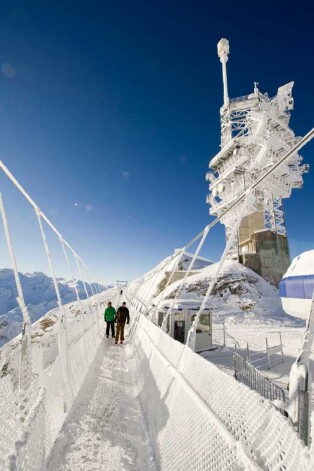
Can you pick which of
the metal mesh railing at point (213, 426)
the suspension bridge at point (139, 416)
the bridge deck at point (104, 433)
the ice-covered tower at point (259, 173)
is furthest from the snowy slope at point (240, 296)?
the metal mesh railing at point (213, 426)

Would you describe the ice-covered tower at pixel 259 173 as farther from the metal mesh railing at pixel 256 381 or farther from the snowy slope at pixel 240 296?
the metal mesh railing at pixel 256 381

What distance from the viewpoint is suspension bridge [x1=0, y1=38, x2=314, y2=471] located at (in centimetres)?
193

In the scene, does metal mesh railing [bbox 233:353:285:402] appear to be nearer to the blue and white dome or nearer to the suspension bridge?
the suspension bridge

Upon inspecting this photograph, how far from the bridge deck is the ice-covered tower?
3163cm

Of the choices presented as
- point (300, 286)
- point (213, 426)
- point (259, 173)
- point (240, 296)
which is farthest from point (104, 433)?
point (259, 173)

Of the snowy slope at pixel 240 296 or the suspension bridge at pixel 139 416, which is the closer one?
the suspension bridge at pixel 139 416

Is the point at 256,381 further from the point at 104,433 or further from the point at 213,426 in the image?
the point at 213,426

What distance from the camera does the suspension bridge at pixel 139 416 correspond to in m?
1.93

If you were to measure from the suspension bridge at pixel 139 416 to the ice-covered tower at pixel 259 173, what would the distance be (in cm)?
3222

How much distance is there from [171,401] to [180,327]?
33.4 feet

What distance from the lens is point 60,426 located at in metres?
3.95

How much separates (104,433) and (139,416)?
85cm

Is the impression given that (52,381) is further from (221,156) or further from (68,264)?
(221,156)

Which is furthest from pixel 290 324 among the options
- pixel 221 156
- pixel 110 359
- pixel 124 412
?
pixel 221 156
